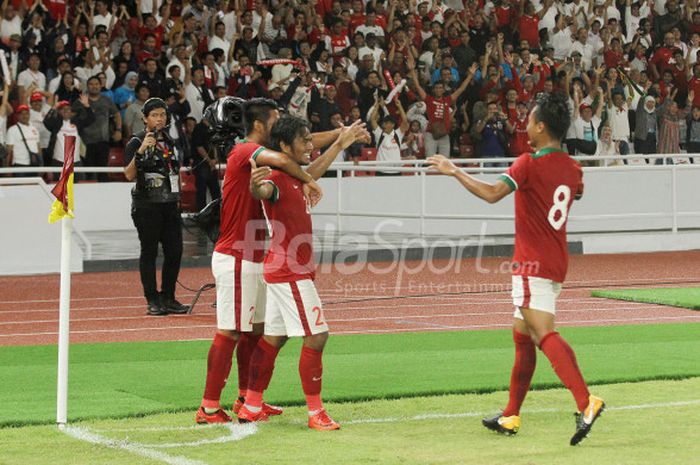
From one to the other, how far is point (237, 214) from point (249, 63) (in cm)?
1632

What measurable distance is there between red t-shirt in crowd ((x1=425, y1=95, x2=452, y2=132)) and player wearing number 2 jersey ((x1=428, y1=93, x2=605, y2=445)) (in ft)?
59.4

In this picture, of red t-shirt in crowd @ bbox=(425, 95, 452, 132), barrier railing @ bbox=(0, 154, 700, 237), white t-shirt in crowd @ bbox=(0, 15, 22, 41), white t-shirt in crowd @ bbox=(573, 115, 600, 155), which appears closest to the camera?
barrier railing @ bbox=(0, 154, 700, 237)

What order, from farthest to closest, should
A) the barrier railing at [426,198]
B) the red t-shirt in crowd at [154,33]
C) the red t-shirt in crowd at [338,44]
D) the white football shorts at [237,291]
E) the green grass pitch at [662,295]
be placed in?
1. the red t-shirt in crowd at [338,44]
2. the red t-shirt in crowd at [154,33]
3. the barrier railing at [426,198]
4. the green grass pitch at [662,295]
5. the white football shorts at [237,291]

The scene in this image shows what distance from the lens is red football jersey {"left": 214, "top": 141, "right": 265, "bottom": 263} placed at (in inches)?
361

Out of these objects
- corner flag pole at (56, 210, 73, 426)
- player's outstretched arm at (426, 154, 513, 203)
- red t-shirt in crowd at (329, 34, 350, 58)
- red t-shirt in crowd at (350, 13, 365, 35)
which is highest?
red t-shirt in crowd at (350, 13, 365, 35)

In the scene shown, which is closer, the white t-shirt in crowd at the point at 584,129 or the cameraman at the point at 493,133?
the cameraman at the point at 493,133

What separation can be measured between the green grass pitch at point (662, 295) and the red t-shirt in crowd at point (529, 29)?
512 inches

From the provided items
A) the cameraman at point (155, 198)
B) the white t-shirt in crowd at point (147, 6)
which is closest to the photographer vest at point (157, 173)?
the cameraman at point (155, 198)

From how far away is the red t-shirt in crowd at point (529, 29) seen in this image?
98.6 ft

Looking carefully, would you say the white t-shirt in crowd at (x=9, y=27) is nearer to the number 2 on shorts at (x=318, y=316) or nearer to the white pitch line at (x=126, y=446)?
the white pitch line at (x=126, y=446)

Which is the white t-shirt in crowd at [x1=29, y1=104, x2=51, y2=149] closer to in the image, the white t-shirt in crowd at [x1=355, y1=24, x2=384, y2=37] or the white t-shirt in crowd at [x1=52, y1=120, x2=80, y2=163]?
the white t-shirt in crowd at [x1=52, y1=120, x2=80, y2=163]

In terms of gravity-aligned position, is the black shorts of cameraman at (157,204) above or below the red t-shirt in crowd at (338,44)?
below

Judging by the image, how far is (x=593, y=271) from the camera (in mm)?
20625

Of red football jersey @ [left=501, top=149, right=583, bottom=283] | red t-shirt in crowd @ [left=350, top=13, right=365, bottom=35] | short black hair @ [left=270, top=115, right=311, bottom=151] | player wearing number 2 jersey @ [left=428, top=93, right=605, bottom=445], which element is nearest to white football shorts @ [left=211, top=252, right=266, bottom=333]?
short black hair @ [left=270, top=115, right=311, bottom=151]
